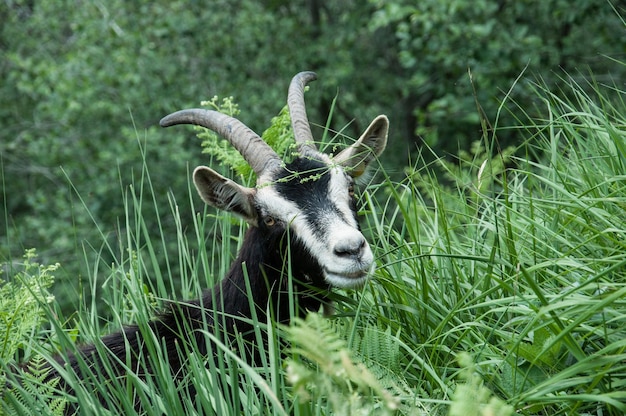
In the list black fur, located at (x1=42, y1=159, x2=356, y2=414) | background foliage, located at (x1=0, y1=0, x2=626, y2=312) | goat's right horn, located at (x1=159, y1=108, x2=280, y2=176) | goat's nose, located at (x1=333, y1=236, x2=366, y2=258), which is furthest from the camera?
background foliage, located at (x1=0, y1=0, x2=626, y2=312)

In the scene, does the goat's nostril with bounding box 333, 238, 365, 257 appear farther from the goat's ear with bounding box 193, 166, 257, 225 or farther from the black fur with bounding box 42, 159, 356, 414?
the goat's ear with bounding box 193, 166, 257, 225

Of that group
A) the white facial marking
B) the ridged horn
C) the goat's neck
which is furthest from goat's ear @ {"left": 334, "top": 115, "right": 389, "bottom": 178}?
the goat's neck

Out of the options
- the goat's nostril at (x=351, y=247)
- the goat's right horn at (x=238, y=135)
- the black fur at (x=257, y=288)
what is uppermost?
the goat's right horn at (x=238, y=135)

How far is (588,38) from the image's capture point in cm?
1216

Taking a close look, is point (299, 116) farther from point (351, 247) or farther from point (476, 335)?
point (476, 335)

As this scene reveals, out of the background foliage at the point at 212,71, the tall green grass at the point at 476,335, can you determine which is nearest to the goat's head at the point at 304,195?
the tall green grass at the point at 476,335

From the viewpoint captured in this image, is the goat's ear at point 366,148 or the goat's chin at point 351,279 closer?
the goat's chin at point 351,279

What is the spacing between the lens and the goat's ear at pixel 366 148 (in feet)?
16.0

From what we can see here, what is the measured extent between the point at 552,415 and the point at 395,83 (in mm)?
11984

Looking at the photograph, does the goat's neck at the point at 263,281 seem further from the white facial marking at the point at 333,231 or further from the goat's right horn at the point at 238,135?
the goat's right horn at the point at 238,135

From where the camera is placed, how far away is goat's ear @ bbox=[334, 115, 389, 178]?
4871mm

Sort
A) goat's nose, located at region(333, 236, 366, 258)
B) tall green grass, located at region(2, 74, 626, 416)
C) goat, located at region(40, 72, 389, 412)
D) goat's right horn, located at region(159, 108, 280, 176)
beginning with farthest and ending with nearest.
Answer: goat's right horn, located at region(159, 108, 280, 176) → goat, located at region(40, 72, 389, 412) → goat's nose, located at region(333, 236, 366, 258) → tall green grass, located at region(2, 74, 626, 416)

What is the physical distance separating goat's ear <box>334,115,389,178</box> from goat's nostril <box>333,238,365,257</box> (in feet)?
3.00

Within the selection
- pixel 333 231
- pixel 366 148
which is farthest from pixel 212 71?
pixel 333 231
